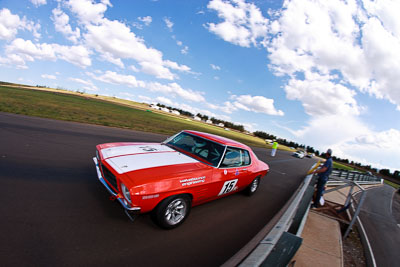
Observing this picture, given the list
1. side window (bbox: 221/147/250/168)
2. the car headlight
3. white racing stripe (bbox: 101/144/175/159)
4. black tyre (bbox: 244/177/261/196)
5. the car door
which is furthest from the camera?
black tyre (bbox: 244/177/261/196)

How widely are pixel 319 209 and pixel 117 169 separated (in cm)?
584

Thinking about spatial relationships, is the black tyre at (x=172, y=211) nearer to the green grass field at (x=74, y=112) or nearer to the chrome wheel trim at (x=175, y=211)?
the chrome wheel trim at (x=175, y=211)

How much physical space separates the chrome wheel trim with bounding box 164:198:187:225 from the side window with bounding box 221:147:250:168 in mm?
1168

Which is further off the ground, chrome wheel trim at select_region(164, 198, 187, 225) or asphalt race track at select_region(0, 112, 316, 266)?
chrome wheel trim at select_region(164, 198, 187, 225)

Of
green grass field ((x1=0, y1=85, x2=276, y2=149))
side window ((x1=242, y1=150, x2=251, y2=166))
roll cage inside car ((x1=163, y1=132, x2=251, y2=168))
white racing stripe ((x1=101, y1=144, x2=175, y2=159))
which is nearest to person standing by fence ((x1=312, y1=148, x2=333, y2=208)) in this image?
side window ((x1=242, y1=150, x2=251, y2=166))

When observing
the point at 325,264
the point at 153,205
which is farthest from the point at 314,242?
the point at 153,205

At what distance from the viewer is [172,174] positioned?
2832 mm

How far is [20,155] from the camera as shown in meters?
4.59

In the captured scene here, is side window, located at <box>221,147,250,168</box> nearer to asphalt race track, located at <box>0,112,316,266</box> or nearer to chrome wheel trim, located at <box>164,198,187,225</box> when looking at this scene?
asphalt race track, located at <box>0,112,316,266</box>

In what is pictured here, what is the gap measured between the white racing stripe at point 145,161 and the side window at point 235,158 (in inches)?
29.1

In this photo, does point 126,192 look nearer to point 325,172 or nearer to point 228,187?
point 228,187

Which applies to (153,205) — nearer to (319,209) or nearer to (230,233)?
(230,233)

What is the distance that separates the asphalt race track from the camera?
2.17 metres

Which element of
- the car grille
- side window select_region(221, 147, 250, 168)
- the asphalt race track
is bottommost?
the asphalt race track
